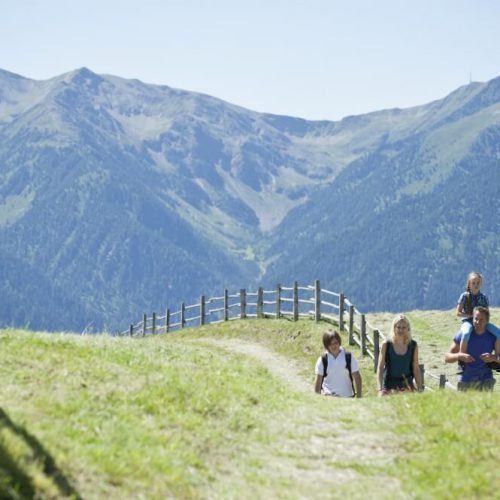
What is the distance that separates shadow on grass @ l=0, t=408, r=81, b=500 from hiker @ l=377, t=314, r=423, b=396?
23.3 feet

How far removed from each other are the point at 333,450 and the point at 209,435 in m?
1.56

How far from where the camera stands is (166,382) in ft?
37.1

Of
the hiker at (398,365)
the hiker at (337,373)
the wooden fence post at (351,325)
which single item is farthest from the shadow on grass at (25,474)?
the wooden fence post at (351,325)

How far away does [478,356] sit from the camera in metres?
13.4

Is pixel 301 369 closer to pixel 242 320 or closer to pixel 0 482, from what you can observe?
pixel 242 320

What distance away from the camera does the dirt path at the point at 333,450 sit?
26.4 ft

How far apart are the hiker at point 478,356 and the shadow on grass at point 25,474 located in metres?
8.29

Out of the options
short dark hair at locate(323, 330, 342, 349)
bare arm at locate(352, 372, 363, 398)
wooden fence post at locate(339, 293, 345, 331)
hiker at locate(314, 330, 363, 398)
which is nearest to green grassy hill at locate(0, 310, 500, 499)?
hiker at locate(314, 330, 363, 398)

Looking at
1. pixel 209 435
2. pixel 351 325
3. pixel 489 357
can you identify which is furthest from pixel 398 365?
pixel 351 325

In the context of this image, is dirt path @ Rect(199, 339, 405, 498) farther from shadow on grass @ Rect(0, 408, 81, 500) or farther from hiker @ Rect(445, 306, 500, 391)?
shadow on grass @ Rect(0, 408, 81, 500)

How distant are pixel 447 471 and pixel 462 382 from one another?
563 cm

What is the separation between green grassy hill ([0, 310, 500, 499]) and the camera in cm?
725

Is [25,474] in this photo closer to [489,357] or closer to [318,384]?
[318,384]

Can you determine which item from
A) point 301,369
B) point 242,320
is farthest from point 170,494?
point 242,320
